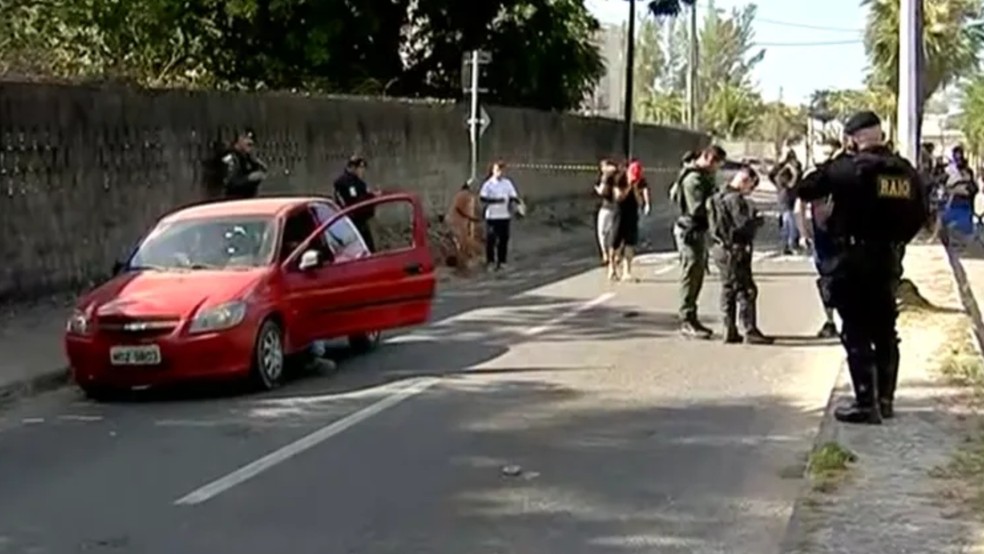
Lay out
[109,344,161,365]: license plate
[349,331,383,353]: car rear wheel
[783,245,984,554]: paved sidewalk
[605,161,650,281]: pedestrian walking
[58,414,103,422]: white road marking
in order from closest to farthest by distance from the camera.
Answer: [783,245,984,554]: paved sidewalk, [58,414,103,422]: white road marking, [109,344,161,365]: license plate, [349,331,383,353]: car rear wheel, [605,161,650,281]: pedestrian walking

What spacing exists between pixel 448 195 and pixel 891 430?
75.3ft

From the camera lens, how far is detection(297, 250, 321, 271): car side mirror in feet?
43.2

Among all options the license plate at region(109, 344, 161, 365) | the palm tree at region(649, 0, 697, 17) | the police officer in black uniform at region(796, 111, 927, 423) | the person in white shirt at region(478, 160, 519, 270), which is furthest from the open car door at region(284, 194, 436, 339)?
the palm tree at region(649, 0, 697, 17)

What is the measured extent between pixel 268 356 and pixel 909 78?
7.76m

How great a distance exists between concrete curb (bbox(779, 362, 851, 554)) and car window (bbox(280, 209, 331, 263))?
→ 14.2 feet

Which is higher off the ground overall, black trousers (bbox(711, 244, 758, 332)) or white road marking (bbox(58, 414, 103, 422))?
black trousers (bbox(711, 244, 758, 332))

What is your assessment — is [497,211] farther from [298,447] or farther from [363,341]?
[298,447]

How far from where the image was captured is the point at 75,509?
330 inches

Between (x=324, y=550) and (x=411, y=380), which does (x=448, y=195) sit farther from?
(x=324, y=550)

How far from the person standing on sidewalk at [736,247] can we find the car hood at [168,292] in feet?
14.5

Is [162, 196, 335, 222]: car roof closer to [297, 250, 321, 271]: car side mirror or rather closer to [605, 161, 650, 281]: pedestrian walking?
[297, 250, 321, 271]: car side mirror

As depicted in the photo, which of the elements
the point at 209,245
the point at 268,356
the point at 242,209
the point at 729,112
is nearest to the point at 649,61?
the point at 729,112

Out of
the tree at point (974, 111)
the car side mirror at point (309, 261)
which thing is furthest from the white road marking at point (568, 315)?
the tree at point (974, 111)

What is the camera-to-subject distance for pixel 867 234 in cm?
958
